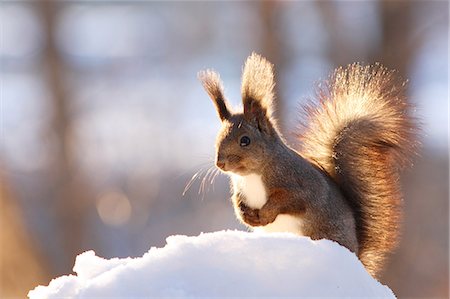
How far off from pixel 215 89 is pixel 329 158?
27 cm

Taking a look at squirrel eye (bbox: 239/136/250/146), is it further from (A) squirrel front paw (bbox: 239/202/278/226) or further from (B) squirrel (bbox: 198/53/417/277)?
(A) squirrel front paw (bbox: 239/202/278/226)

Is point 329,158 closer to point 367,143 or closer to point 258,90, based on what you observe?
point 367,143

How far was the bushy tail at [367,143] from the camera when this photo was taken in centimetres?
Result: 193

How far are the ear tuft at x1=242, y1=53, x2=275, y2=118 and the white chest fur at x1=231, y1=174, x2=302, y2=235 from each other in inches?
5.9

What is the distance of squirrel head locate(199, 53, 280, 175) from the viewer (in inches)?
73.9

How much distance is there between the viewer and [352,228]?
6.08 ft

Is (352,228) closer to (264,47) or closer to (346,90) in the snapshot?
(346,90)

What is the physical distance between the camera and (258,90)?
6.33ft

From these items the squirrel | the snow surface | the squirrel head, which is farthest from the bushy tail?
the snow surface

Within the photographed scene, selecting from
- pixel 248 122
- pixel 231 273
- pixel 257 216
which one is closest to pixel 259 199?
pixel 257 216

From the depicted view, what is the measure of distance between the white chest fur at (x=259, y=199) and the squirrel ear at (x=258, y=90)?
0.41 ft

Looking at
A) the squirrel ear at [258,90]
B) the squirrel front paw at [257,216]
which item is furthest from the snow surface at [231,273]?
the squirrel ear at [258,90]

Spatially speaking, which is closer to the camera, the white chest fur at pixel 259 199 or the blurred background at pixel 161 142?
the white chest fur at pixel 259 199

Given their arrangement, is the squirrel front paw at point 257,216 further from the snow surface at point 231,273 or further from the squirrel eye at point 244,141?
the snow surface at point 231,273
